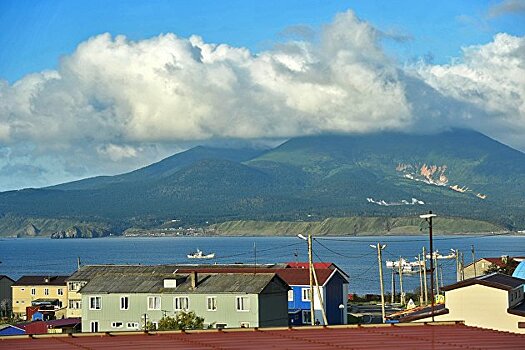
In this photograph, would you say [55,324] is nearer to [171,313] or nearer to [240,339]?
[171,313]

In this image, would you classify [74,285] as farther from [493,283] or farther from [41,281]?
[493,283]

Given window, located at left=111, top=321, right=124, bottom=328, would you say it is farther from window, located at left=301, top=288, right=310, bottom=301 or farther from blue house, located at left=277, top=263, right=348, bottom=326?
window, located at left=301, top=288, right=310, bottom=301

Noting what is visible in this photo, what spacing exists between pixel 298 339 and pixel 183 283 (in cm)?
2865

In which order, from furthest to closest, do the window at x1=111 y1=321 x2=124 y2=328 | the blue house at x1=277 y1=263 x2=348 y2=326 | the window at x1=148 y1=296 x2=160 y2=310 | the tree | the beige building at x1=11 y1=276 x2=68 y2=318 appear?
1. the beige building at x1=11 y1=276 x2=68 y2=318
2. the blue house at x1=277 y1=263 x2=348 y2=326
3. the window at x1=111 y1=321 x2=124 y2=328
4. the window at x1=148 y1=296 x2=160 y2=310
5. the tree

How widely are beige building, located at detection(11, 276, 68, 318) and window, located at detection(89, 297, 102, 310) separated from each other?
80.4ft

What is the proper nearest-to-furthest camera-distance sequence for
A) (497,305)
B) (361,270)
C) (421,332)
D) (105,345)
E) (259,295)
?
(105,345), (421,332), (497,305), (259,295), (361,270)

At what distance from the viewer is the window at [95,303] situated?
1954 inches

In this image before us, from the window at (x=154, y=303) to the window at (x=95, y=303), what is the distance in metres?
2.54

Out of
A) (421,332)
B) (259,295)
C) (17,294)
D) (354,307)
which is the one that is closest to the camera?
(421,332)

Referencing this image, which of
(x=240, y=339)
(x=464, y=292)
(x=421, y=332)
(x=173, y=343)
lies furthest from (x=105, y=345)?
(x=464, y=292)

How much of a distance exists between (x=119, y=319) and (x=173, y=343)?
29165mm

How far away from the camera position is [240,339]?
70.1ft

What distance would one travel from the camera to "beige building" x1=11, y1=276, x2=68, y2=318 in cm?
7481

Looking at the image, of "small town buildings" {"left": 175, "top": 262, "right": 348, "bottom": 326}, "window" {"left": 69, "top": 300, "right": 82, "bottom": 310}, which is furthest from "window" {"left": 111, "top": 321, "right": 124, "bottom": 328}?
"window" {"left": 69, "top": 300, "right": 82, "bottom": 310}
